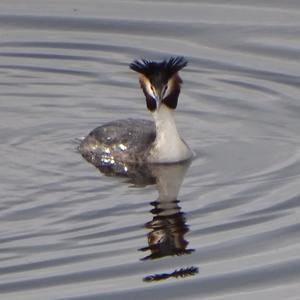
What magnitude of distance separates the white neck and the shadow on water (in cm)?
10

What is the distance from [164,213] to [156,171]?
1.84m

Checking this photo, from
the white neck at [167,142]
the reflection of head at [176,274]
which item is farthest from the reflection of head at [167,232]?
the white neck at [167,142]

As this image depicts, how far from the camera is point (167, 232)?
48.3 ft

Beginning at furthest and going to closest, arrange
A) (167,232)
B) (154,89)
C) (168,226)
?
(154,89), (168,226), (167,232)

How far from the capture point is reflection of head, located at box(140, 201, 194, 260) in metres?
14.1

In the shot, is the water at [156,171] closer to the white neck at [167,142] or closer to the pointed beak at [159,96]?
the white neck at [167,142]

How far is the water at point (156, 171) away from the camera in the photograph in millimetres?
13422

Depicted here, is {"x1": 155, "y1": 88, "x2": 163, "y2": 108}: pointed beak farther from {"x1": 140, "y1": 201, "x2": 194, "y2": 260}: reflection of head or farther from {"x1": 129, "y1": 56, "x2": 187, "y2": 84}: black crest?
{"x1": 140, "y1": 201, "x2": 194, "y2": 260}: reflection of head

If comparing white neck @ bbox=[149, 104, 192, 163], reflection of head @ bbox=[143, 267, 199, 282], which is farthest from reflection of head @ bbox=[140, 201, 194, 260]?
white neck @ bbox=[149, 104, 192, 163]

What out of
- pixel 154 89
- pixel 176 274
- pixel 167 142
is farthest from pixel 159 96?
pixel 176 274

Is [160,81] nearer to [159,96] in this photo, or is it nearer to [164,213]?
[159,96]

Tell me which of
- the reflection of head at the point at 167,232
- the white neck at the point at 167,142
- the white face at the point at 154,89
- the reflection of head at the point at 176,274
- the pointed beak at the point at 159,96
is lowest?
the reflection of head at the point at 176,274

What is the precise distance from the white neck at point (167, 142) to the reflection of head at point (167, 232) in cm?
163

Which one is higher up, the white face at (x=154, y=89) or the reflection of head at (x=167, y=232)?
the white face at (x=154, y=89)
